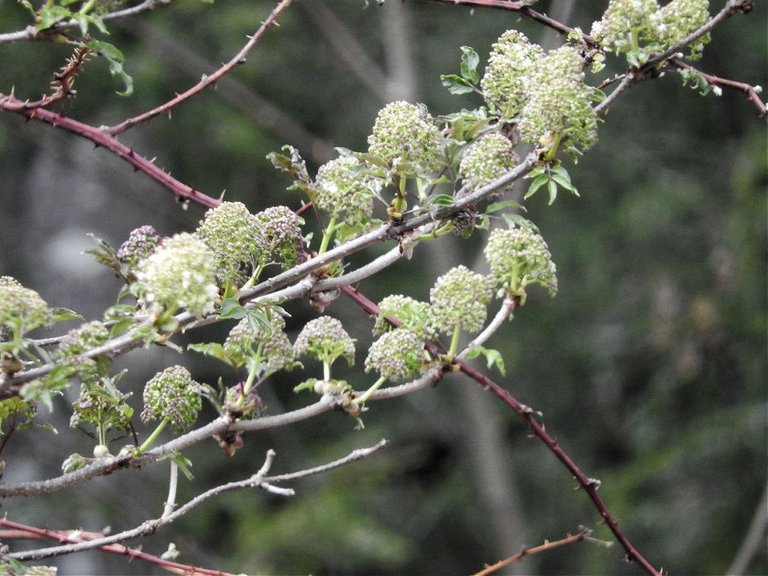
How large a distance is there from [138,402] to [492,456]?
7.24 feet

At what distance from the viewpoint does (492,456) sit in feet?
22.7

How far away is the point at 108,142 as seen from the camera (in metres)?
1.99

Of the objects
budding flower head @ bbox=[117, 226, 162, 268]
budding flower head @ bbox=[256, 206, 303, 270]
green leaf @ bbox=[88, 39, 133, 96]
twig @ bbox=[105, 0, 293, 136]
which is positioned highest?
twig @ bbox=[105, 0, 293, 136]

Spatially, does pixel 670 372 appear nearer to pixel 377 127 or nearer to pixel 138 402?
pixel 138 402

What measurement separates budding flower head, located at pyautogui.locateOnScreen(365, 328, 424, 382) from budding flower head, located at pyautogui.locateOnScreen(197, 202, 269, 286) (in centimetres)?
22

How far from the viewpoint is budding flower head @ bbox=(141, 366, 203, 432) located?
58.9 inches

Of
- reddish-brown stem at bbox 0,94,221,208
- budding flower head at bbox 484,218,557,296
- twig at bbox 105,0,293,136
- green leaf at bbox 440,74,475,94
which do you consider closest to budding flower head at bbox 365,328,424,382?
budding flower head at bbox 484,218,557,296

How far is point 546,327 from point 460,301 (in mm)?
6415

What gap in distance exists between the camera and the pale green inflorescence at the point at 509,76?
4.82 ft

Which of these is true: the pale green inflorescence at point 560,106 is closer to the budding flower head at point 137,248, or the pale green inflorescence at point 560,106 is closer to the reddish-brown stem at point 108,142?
the budding flower head at point 137,248

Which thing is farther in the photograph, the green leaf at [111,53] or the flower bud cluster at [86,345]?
the green leaf at [111,53]

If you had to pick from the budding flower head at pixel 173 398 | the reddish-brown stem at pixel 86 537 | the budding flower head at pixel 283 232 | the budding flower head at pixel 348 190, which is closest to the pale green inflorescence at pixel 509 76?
the budding flower head at pixel 348 190

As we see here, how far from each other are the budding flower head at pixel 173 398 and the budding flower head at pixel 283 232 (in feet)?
0.66

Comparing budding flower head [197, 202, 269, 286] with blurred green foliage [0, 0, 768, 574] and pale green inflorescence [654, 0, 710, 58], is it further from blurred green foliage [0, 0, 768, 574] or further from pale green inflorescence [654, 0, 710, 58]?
blurred green foliage [0, 0, 768, 574]
